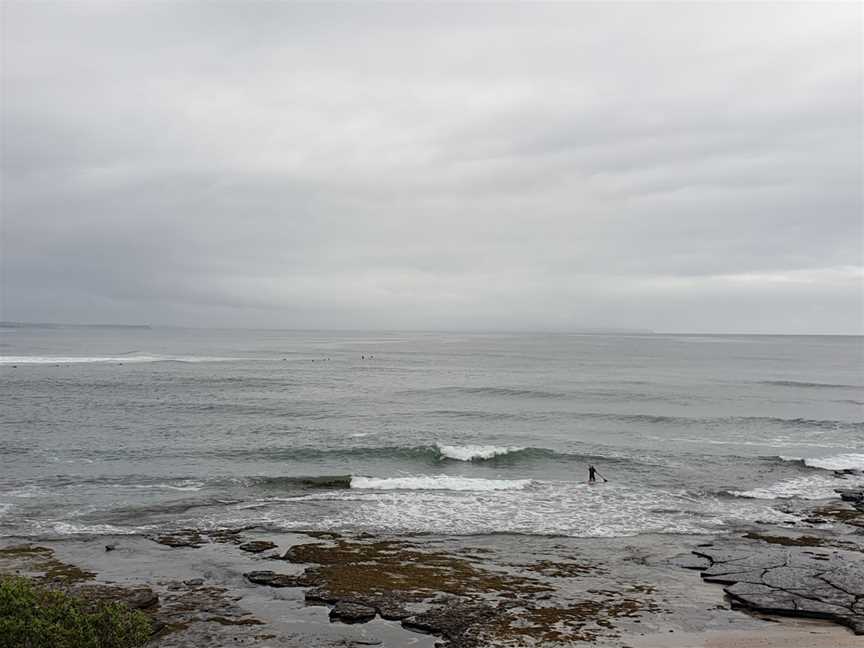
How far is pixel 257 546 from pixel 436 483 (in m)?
13.6

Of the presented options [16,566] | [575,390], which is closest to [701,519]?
[16,566]

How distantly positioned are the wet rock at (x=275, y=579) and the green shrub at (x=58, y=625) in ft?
21.7

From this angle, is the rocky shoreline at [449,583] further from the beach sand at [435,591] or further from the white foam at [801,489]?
the white foam at [801,489]

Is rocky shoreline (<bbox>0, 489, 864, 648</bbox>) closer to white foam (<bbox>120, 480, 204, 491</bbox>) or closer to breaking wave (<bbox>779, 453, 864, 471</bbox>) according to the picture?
white foam (<bbox>120, 480, 204, 491</bbox>)

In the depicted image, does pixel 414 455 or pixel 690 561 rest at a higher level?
pixel 690 561

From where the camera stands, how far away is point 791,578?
20.7 m

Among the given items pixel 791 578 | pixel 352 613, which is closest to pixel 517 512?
pixel 791 578

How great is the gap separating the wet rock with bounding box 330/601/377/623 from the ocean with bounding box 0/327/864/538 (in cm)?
799

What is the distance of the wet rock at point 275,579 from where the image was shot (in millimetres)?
20250

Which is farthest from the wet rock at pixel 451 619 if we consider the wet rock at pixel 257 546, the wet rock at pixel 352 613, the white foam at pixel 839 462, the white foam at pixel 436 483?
the white foam at pixel 839 462

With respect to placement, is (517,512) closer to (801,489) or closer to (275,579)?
(275,579)

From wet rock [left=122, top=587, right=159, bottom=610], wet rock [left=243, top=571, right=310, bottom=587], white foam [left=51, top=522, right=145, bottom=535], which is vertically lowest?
white foam [left=51, top=522, right=145, bottom=535]

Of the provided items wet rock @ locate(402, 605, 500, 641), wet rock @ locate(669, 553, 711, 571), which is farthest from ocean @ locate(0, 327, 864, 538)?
wet rock @ locate(402, 605, 500, 641)

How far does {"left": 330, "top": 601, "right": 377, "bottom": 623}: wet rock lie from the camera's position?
1780 cm
